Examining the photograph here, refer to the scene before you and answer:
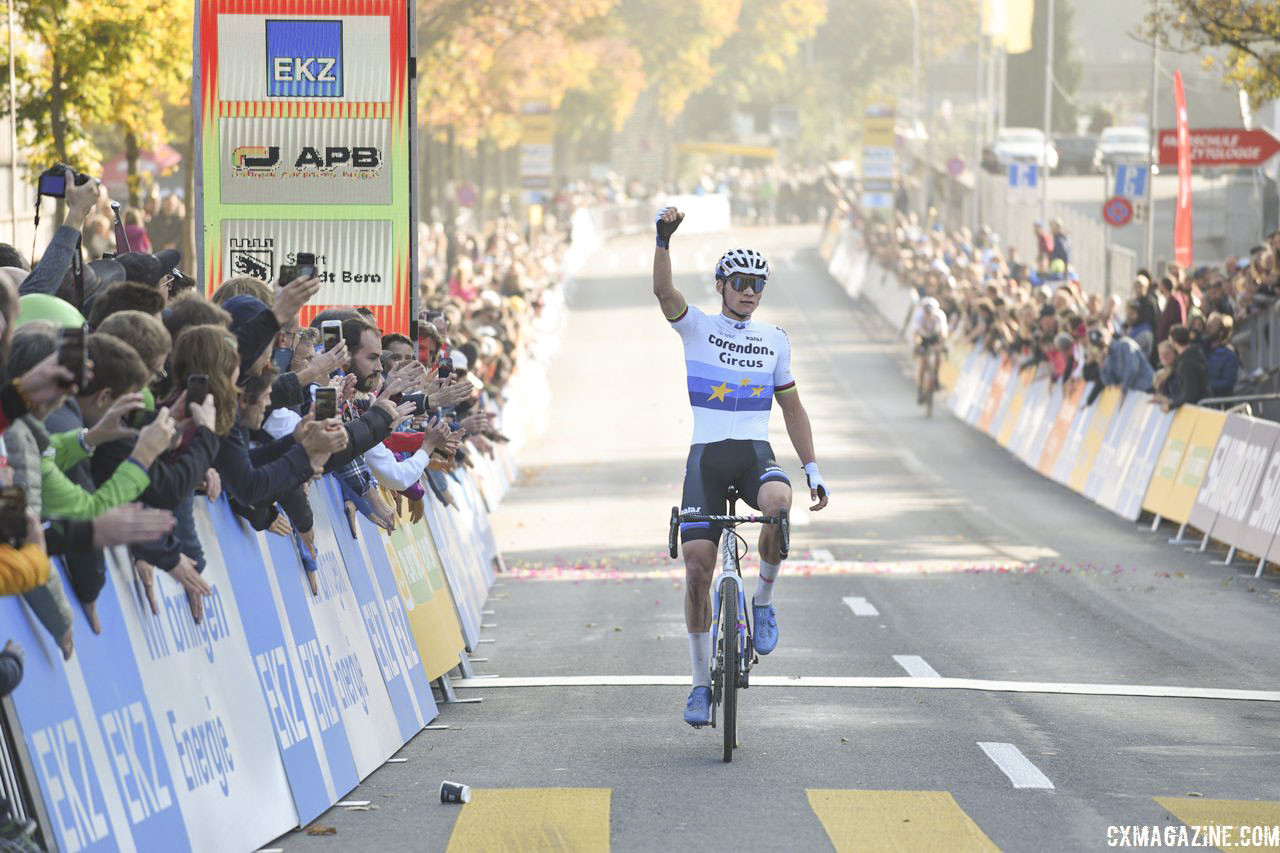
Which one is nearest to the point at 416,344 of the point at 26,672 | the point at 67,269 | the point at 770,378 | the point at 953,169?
the point at 770,378

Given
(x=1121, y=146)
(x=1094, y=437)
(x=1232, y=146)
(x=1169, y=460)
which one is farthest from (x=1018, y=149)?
(x=1169, y=460)

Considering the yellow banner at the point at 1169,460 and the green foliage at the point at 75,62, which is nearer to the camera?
the green foliage at the point at 75,62

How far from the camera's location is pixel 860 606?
675 inches

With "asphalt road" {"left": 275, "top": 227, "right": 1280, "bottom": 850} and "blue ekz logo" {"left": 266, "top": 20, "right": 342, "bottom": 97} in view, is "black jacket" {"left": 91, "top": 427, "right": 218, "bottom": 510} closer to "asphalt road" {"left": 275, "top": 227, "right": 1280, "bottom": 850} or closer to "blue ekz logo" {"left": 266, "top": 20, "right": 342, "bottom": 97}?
"asphalt road" {"left": 275, "top": 227, "right": 1280, "bottom": 850}

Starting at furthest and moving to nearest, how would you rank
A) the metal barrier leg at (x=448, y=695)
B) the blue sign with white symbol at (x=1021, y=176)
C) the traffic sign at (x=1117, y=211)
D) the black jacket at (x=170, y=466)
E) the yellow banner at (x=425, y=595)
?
the blue sign with white symbol at (x=1021, y=176), the traffic sign at (x=1117, y=211), the metal barrier leg at (x=448, y=695), the yellow banner at (x=425, y=595), the black jacket at (x=170, y=466)

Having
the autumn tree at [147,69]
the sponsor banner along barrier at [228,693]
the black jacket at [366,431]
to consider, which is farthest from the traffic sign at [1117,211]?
the black jacket at [366,431]

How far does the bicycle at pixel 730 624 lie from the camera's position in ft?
34.2

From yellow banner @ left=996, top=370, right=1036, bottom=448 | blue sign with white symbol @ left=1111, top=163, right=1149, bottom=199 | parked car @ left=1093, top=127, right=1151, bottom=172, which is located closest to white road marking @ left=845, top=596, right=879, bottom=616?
yellow banner @ left=996, top=370, right=1036, bottom=448

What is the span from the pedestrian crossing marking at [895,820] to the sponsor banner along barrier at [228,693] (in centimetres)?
193

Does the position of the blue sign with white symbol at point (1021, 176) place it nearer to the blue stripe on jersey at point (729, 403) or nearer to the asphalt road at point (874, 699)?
the asphalt road at point (874, 699)

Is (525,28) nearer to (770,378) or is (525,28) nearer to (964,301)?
(964,301)

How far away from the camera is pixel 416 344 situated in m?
14.6

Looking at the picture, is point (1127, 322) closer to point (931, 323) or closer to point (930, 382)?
point (930, 382)

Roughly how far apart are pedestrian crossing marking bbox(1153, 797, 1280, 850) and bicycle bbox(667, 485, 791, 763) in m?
1.84
